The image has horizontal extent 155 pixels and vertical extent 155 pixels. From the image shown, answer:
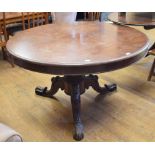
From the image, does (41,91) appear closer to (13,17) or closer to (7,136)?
(13,17)

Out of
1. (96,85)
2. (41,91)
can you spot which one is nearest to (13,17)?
(41,91)

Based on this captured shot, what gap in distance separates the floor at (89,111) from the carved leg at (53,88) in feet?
0.17

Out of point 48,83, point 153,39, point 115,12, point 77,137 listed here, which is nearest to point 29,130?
point 77,137

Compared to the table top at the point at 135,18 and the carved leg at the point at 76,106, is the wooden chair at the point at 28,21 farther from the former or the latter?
the carved leg at the point at 76,106

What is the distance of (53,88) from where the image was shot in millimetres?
2350

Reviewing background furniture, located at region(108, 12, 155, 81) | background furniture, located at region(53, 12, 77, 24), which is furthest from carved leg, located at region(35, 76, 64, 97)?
background furniture, located at region(53, 12, 77, 24)

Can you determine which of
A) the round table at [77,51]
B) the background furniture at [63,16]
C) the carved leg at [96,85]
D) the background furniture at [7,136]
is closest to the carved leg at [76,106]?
the round table at [77,51]

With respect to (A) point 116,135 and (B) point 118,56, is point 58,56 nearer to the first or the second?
(B) point 118,56

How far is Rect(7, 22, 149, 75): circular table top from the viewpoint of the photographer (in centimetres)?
143

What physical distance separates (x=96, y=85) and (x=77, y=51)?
87 cm

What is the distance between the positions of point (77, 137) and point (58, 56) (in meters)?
0.68

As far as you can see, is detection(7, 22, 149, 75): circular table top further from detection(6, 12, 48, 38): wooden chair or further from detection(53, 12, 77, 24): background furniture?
detection(53, 12, 77, 24): background furniture

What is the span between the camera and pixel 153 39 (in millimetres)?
4008

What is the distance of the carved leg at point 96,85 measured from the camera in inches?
88.4
